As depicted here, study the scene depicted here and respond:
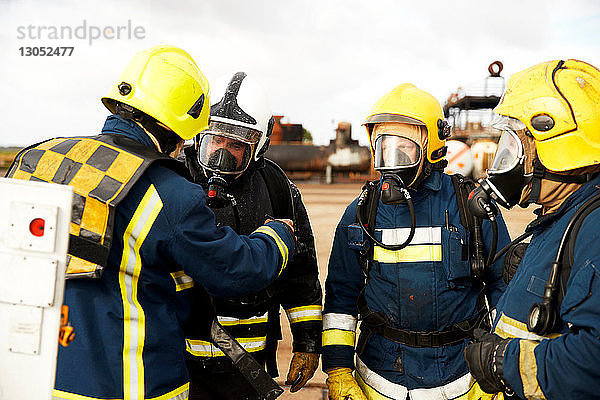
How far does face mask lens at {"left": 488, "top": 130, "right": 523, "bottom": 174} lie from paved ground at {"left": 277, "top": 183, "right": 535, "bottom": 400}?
2.58 m

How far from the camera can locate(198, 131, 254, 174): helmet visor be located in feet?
8.39

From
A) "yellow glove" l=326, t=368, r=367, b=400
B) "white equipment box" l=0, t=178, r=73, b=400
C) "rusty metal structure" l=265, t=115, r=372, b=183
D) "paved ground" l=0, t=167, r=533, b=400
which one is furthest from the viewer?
"rusty metal structure" l=265, t=115, r=372, b=183

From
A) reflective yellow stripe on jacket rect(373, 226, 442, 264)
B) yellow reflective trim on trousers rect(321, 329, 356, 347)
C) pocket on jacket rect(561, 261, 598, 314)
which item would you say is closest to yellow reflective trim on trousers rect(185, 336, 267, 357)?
yellow reflective trim on trousers rect(321, 329, 356, 347)

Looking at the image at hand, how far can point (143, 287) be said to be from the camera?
1819 mm

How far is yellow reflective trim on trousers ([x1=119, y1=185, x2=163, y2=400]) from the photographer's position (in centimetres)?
173

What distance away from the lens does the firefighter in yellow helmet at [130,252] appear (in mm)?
1663

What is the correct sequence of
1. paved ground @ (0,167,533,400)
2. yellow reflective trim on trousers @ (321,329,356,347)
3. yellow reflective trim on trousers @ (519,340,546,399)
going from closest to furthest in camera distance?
yellow reflective trim on trousers @ (519,340,546,399) → yellow reflective trim on trousers @ (321,329,356,347) → paved ground @ (0,167,533,400)

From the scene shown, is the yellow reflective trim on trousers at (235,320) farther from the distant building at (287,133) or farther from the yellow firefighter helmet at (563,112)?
the distant building at (287,133)

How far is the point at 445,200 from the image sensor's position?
2.54m

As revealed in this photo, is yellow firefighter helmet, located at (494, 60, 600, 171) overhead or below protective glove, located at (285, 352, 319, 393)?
overhead

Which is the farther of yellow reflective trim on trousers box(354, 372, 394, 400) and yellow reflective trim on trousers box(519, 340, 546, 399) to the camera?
yellow reflective trim on trousers box(354, 372, 394, 400)

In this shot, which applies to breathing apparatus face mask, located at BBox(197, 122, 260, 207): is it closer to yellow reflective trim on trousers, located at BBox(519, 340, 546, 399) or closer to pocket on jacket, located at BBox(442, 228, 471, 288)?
pocket on jacket, located at BBox(442, 228, 471, 288)

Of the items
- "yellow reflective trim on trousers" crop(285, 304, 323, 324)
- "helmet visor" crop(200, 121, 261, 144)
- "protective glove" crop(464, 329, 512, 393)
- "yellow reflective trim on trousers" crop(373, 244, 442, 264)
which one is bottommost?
"yellow reflective trim on trousers" crop(285, 304, 323, 324)

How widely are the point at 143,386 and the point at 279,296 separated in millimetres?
1118
